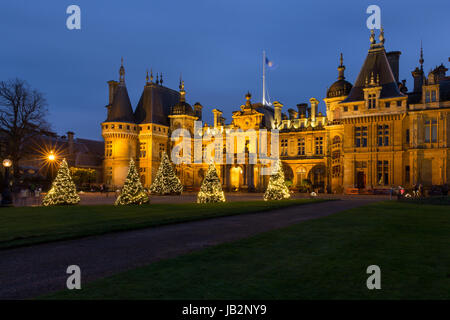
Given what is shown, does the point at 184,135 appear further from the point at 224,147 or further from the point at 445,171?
the point at 445,171

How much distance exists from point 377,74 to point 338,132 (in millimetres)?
9382

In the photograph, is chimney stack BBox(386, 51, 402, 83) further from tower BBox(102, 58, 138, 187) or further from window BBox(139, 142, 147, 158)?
tower BBox(102, 58, 138, 187)

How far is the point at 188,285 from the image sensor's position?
5.79m

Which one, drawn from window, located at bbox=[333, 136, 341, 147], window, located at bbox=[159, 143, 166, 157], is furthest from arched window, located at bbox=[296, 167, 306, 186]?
window, located at bbox=[159, 143, 166, 157]

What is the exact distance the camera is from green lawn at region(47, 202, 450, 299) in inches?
210

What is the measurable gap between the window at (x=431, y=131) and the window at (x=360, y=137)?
6.92 m

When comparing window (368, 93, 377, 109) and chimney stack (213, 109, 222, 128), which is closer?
window (368, 93, 377, 109)

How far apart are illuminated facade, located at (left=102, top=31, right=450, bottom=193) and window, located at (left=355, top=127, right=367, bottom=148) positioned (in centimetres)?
12

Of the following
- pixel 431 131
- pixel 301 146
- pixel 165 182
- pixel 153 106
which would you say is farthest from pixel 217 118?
pixel 431 131

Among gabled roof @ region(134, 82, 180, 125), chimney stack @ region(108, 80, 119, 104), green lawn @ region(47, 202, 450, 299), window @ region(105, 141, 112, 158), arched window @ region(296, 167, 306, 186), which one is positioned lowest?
green lawn @ region(47, 202, 450, 299)

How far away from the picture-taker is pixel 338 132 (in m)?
49.3

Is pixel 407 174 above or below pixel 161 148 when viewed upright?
below

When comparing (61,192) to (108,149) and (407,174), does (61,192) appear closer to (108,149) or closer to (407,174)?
(108,149)

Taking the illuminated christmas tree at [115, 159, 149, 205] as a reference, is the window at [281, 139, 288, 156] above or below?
above
